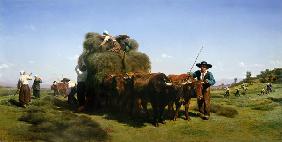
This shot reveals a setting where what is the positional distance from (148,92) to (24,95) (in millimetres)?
6902

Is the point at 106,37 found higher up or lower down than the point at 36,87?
higher up

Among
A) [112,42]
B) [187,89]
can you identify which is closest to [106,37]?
[112,42]

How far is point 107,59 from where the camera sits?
57.9 feet

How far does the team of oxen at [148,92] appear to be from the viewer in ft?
52.7

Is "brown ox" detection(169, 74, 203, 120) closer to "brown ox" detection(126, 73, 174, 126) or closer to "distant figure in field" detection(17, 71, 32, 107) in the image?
"brown ox" detection(126, 73, 174, 126)

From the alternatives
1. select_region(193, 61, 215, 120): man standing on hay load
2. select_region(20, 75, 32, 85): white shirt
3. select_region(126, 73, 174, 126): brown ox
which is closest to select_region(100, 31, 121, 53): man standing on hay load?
select_region(126, 73, 174, 126): brown ox

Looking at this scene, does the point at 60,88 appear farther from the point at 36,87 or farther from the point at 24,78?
the point at 24,78

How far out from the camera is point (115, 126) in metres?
15.5

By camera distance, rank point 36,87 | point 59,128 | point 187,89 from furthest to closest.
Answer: point 36,87 < point 187,89 < point 59,128

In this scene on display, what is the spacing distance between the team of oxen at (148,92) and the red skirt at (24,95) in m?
3.42

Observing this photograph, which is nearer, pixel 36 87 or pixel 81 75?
pixel 81 75

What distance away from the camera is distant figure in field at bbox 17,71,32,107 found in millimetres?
19281

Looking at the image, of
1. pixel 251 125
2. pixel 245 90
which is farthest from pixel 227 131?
pixel 245 90

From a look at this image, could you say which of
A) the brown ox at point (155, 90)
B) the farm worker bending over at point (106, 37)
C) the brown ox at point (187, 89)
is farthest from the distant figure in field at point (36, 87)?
the brown ox at point (187, 89)
